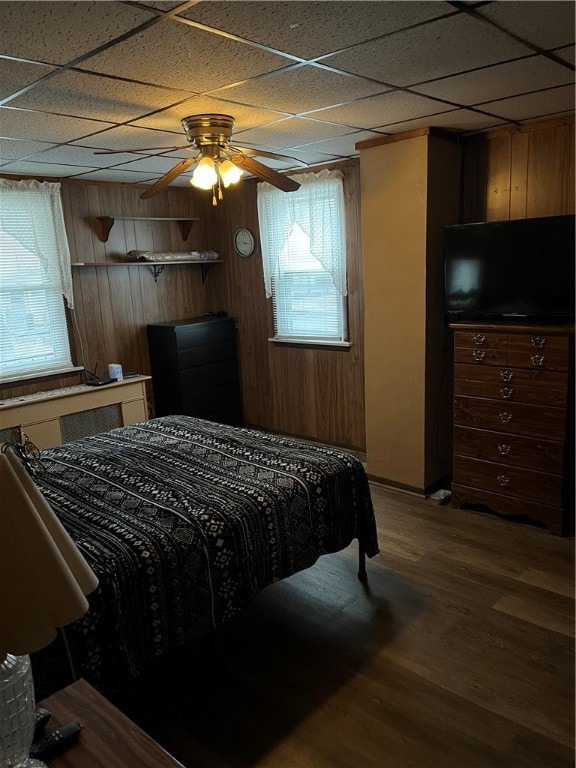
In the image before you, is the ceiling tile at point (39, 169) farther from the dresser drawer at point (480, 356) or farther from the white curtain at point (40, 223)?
the dresser drawer at point (480, 356)

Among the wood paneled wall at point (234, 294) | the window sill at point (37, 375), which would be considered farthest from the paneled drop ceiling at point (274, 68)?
the window sill at point (37, 375)

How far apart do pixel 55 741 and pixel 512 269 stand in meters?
3.20

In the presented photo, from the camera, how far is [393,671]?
2.37 m

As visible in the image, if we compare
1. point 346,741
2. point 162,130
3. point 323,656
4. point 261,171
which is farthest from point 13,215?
point 346,741

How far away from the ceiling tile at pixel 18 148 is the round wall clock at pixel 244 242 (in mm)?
2039

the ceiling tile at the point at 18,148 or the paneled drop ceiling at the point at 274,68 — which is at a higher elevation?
the ceiling tile at the point at 18,148

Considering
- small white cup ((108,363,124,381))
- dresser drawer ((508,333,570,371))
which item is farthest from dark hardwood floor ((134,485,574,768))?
small white cup ((108,363,124,381))

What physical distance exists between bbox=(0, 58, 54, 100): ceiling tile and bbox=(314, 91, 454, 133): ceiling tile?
4.51 ft

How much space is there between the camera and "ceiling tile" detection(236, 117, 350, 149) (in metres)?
3.20

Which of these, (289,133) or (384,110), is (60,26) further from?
(289,133)

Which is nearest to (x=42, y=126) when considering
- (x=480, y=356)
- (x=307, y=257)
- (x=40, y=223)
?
(x=40, y=223)

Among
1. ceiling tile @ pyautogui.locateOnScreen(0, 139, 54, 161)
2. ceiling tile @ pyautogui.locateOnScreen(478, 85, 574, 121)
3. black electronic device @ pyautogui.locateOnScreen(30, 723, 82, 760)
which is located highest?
ceiling tile @ pyautogui.locateOnScreen(0, 139, 54, 161)

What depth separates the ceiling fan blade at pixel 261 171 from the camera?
8.64ft

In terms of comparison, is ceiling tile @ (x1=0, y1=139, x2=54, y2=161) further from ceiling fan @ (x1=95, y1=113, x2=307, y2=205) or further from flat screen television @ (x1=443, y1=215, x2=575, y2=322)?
flat screen television @ (x1=443, y1=215, x2=575, y2=322)
